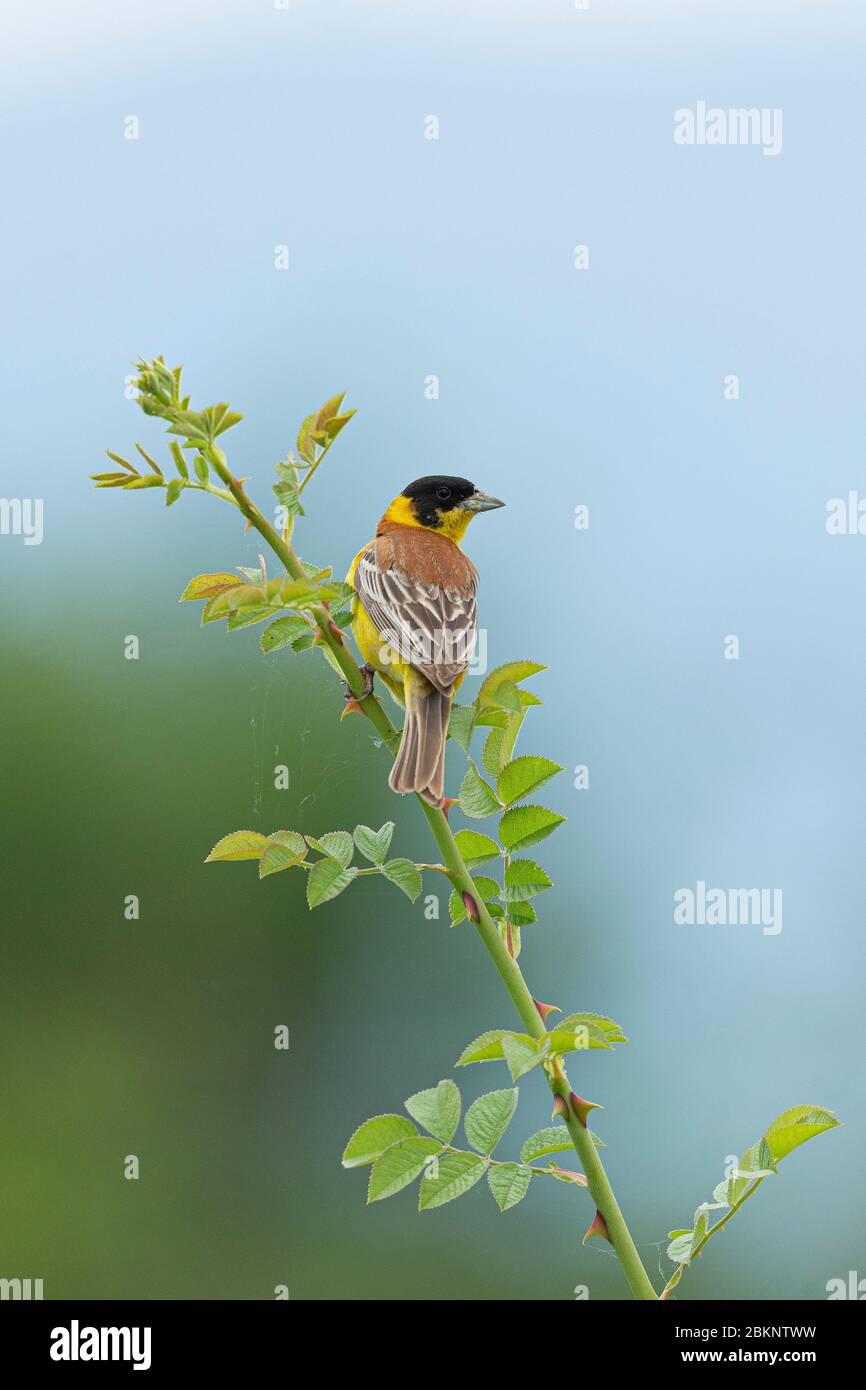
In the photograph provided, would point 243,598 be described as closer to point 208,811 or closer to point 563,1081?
point 563,1081

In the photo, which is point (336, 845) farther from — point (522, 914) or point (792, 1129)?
point (792, 1129)

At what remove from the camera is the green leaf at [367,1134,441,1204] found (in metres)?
0.92

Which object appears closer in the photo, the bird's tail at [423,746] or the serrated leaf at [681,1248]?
the serrated leaf at [681,1248]

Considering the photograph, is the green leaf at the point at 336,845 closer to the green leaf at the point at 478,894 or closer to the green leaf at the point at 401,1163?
the green leaf at the point at 478,894

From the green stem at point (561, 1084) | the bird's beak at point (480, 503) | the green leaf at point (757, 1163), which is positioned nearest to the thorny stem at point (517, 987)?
the green stem at point (561, 1084)

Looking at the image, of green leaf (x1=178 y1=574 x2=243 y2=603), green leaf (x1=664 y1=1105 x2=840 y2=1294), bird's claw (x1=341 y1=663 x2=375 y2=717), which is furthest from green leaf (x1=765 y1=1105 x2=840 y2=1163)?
green leaf (x1=178 y1=574 x2=243 y2=603)

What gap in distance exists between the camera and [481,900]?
941mm

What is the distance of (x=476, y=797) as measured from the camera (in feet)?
3.57

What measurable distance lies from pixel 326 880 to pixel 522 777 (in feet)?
0.61

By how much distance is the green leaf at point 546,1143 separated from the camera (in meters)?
0.94

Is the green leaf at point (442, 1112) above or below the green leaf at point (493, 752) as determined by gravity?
below

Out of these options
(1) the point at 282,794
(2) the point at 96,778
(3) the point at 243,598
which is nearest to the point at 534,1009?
(3) the point at 243,598

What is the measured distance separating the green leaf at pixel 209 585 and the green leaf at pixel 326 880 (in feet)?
0.89

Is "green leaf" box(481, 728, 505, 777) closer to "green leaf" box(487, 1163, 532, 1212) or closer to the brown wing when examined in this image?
"green leaf" box(487, 1163, 532, 1212)
